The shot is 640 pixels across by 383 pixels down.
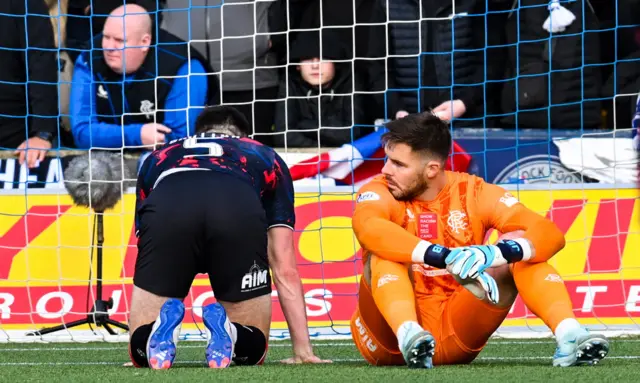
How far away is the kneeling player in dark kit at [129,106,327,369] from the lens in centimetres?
491

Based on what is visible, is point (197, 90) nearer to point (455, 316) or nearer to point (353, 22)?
point (353, 22)

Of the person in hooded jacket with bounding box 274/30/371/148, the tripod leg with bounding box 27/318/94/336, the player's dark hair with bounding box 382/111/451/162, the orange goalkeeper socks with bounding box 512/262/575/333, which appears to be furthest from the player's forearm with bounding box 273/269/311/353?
the person in hooded jacket with bounding box 274/30/371/148

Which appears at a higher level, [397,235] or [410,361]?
[397,235]

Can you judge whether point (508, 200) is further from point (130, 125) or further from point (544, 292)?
point (130, 125)

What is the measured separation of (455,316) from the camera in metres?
5.04

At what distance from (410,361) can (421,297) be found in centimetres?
71

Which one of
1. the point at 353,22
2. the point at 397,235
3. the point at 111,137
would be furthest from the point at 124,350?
the point at 353,22

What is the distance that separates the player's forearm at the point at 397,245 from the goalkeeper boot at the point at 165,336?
80 cm

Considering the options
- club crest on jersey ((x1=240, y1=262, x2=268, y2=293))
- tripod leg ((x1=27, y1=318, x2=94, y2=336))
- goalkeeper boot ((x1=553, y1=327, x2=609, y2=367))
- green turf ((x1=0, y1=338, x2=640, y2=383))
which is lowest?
tripod leg ((x1=27, y1=318, x2=94, y2=336))

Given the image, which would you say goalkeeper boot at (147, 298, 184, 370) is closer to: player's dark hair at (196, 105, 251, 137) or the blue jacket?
player's dark hair at (196, 105, 251, 137)

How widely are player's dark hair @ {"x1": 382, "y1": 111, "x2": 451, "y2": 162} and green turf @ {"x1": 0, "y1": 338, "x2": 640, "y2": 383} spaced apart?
920 mm

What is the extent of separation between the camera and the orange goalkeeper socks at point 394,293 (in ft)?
15.2

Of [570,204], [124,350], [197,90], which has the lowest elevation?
[124,350]

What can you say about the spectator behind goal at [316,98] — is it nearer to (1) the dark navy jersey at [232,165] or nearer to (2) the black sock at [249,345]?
(1) the dark navy jersey at [232,165]
